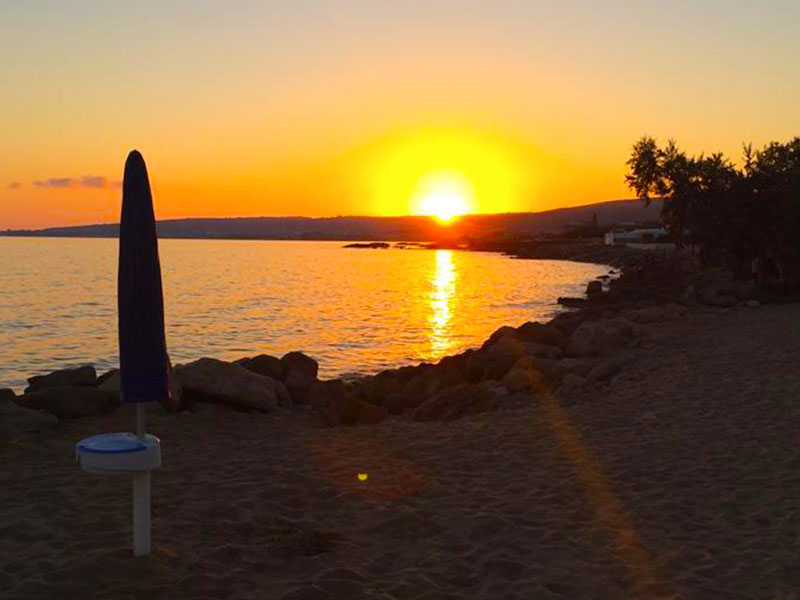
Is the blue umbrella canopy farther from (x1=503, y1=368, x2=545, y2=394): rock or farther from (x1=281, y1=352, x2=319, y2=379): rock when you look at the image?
(x1=281, y1=352, x2=319, y2=379): rock

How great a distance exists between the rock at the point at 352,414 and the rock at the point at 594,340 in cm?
704

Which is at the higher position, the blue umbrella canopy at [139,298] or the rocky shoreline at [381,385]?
the blue umbrella canopy at [139,298]

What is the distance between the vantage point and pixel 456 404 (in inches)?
526

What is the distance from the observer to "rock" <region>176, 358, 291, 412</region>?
12.7 metres

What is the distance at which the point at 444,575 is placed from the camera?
590 cm

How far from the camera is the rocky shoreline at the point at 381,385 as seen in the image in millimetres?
12172

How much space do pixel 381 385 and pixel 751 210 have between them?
19.8 metres

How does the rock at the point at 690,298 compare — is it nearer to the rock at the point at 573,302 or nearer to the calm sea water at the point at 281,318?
the calm sea water at the point at 281,318

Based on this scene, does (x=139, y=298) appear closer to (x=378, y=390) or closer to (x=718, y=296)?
(x=378, y=390)

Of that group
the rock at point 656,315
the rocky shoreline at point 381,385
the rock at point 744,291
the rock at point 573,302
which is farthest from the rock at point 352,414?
the rock at point 573,302

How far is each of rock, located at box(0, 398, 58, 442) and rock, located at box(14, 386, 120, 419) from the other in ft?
1.29

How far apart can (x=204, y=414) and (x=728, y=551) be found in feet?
27.7

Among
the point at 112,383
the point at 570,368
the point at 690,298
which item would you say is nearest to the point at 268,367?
the point at 112,383

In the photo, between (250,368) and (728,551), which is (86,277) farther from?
(728,551)
